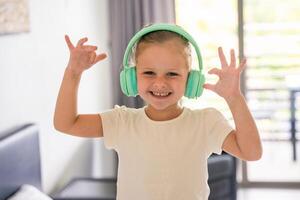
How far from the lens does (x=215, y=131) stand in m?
1.25

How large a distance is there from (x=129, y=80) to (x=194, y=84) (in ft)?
0.55

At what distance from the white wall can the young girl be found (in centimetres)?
100

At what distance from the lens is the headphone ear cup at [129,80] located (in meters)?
1.27

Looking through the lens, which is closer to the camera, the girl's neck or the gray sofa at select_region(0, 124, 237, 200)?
the girl's neck

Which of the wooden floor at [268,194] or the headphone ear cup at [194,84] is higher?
the headphone ear cup at [194,84]

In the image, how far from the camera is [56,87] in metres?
2.81

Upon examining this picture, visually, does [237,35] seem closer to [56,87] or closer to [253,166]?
[253,166]

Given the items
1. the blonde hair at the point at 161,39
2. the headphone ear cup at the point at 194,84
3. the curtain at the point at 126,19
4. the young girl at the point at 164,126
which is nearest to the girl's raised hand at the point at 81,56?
the young girl at the point at 164,126

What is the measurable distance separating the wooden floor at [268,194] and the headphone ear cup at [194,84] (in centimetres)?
282

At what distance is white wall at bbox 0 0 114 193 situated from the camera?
2.28 metres

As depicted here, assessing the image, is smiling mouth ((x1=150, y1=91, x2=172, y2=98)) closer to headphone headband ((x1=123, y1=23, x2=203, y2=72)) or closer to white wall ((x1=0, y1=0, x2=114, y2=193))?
headphone headband ((x1=123, y1=23, x2=203, y2=72))

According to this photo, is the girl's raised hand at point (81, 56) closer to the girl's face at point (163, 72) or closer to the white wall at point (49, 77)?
the girl's face at point (163, 72)

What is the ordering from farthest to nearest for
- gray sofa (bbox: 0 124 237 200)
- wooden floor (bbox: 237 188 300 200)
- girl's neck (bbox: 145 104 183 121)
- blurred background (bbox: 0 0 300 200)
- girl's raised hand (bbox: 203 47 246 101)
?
1. wooden floor (bbox: 237 188 300 200)
2. blurred background (bbox: 0 0 300 200)
3. gray sofa (bbox: 0 124 237 200)
4. girl's neck (bbox: 145 104 183 121)
5. girl's raised hand (bbox: 203 47 246 101)

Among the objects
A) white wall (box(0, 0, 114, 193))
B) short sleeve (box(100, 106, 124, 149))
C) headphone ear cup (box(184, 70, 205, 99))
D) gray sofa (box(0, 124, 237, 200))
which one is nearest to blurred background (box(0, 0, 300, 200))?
white wall (box(0, 0, 114, 193))
